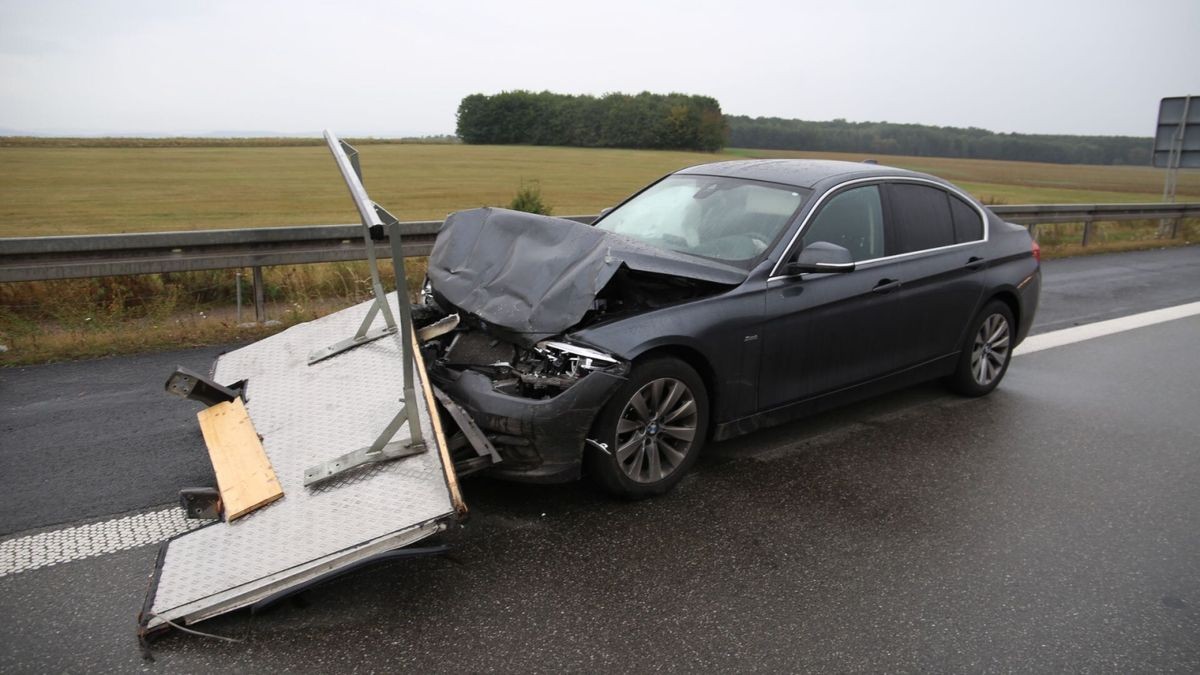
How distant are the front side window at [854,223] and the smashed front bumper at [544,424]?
1765mm

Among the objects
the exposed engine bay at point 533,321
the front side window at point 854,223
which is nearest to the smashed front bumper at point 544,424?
the exposed engine bay at point 533,321

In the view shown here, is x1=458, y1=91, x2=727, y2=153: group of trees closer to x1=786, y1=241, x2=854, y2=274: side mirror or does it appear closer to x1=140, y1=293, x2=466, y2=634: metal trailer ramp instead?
x1=786, y1=241, x2=854, y2=274: side mirror

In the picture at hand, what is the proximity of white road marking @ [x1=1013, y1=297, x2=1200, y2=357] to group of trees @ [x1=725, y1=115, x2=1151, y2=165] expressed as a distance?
41.5 m

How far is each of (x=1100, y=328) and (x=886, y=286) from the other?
15.8 feet

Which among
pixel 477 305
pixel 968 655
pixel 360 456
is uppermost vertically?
pixel 477 305

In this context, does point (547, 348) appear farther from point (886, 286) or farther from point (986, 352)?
point (986, 352)

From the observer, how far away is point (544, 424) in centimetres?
393

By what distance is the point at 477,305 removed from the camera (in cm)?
448

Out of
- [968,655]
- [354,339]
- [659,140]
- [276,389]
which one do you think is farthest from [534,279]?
[659,140]

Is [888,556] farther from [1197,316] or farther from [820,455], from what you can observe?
[1197,316]

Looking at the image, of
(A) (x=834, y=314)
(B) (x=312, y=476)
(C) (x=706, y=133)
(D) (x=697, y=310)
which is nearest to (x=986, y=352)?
(A) (x=834, y=314)

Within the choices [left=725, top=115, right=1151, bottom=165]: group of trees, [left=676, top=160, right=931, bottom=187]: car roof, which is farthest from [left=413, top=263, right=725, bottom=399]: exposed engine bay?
[left=725, top=115, right=1151, bottom=165]: group of trees

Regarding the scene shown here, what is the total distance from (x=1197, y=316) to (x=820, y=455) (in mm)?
7061

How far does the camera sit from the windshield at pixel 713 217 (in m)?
5.03
